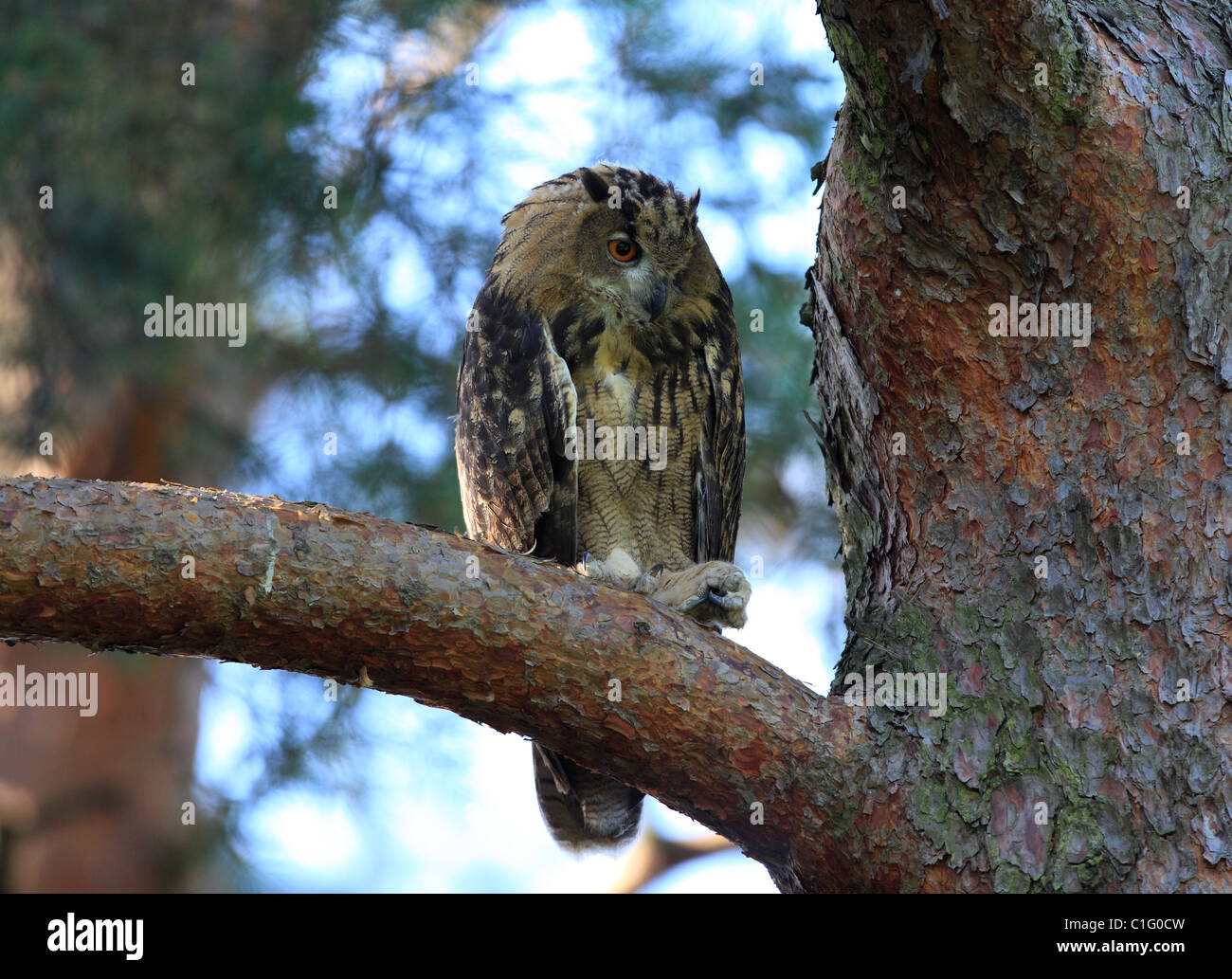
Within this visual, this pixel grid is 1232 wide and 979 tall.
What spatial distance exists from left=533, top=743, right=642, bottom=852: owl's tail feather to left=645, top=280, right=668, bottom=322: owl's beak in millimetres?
1280

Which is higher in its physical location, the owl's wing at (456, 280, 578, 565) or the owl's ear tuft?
the owl's ear tuft

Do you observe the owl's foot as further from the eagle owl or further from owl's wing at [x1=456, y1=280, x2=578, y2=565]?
owl's wing at [x1=456, y1=280, x2=578, y2=565]

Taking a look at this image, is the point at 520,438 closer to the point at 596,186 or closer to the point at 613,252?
the point at 613,252

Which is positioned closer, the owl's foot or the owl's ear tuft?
the owl's foot

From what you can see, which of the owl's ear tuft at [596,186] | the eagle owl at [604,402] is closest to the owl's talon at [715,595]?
the eagle owl at [604,402]

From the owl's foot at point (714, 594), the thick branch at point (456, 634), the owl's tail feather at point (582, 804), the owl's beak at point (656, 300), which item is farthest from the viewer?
the owl's beak at point (656, 300)

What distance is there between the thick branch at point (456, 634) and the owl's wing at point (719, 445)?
1.05m

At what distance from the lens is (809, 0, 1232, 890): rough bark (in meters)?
2.18

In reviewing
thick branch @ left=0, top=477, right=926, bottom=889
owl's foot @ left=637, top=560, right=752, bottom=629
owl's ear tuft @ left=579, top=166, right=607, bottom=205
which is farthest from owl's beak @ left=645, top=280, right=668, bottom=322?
thick branch @ left=0, top=477, right=926, bottom=889

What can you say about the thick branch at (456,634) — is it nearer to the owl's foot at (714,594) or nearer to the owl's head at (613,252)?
the owl's foot at (714,594)

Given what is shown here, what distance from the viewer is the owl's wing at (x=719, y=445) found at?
3424 millimetres

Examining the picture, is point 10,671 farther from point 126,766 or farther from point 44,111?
point 44,111

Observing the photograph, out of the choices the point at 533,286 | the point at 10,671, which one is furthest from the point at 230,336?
the point at 533,286

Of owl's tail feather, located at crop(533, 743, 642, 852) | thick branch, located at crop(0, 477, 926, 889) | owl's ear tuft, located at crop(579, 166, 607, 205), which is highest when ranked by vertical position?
owl's ear tuft, located at crop(579, 166, 607, 205)
